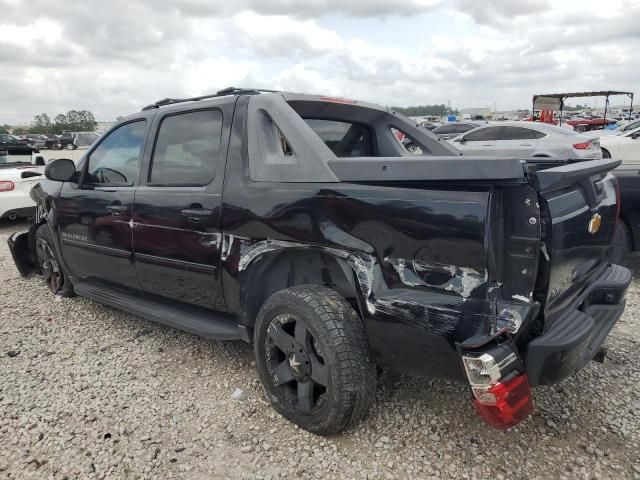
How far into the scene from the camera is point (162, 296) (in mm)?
3420

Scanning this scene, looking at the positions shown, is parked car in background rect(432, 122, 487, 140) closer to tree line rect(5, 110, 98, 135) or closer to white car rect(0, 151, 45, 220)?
white car rect(0, 151, 45, 220)

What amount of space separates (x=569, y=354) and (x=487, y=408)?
0.44 metres

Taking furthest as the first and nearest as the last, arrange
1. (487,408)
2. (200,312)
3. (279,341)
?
(200,312) < (279,341) < (487,408)

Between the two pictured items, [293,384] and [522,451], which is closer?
[522,451]

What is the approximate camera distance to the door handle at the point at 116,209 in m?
3.42

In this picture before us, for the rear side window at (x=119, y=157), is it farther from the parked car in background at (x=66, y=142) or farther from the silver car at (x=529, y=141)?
the parked car in background at (x=66, y=142)

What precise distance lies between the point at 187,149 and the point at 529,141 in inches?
389

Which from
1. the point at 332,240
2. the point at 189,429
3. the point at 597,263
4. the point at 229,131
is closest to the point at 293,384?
the point at 189,429

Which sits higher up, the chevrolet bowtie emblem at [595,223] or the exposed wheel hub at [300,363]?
the chevrolet bowtie emblem at [595,223]

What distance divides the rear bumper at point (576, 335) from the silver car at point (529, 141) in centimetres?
743

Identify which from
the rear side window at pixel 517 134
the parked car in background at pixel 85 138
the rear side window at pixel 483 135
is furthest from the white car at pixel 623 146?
the parked car in background at pixel 85 138

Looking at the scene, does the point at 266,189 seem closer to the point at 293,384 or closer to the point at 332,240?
the point at 332,240

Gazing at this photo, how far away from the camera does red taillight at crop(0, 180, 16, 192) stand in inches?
312

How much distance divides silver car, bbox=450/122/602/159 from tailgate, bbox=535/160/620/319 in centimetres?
735
